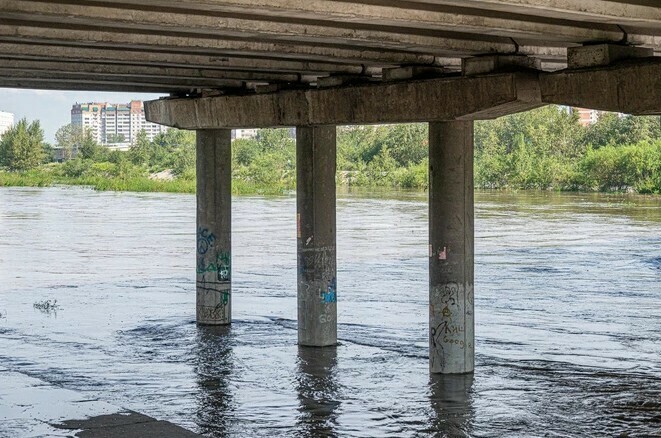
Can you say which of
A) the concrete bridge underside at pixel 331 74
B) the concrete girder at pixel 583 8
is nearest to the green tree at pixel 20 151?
the concrete bridge underside at pixel 331 74

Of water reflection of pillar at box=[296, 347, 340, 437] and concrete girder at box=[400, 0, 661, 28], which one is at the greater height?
concrete girder at box=[400, 0, 661, 28]

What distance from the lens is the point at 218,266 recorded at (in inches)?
1003

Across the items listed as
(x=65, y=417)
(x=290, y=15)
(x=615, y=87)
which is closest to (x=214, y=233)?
(x=65, y=417)

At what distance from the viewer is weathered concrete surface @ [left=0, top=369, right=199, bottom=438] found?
14.7 metres

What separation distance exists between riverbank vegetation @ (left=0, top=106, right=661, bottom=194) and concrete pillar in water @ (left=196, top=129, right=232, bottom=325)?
6425 cm

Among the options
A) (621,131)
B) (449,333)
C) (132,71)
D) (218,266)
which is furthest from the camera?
(621,131)

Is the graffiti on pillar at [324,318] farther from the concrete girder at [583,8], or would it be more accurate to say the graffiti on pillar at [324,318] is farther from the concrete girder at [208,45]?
the concrete girder at [583,8]

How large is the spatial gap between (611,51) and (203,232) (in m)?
11.3

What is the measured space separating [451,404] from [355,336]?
21.5 ft

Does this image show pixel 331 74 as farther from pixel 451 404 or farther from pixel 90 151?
pixel 90 151

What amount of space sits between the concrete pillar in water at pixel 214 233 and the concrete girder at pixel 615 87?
9697 millimetres

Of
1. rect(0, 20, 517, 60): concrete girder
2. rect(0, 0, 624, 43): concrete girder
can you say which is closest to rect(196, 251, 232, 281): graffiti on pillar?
rect(0, 20, 517, 60): concrete girder

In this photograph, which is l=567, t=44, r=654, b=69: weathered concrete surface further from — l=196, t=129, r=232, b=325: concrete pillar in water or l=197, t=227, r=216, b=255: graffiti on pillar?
l=197, t=227, r=216, b=255: graffiti on pillar

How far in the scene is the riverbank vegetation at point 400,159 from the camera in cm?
9331
